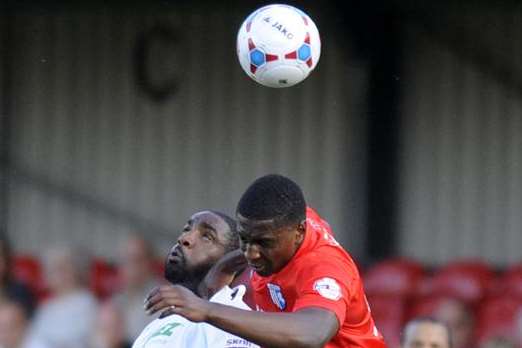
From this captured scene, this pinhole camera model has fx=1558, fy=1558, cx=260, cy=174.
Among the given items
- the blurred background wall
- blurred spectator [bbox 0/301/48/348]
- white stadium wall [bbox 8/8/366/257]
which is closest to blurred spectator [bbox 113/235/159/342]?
blurred spectator [bbox 0/301/48/348]

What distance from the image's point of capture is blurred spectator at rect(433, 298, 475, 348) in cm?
905

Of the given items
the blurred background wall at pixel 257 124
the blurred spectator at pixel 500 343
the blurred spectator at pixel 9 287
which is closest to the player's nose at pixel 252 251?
the blurred spectator at pixel 500 343

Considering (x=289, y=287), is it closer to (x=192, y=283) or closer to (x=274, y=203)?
(x=274, y=203)

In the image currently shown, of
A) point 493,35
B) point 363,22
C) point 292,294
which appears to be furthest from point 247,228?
point 493,35

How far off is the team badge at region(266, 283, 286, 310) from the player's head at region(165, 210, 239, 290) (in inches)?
36.5

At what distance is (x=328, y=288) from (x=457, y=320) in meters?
4.00

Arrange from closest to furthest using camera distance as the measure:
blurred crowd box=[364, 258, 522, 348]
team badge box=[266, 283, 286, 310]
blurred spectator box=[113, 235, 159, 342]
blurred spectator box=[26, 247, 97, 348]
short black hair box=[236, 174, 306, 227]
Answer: short black hair box=[236, 174, 306, 227]
team badge box=[266, 283, 286, 310]
blurred crowd box=[364, 258, 522, 348]
blurred spectator box=[113, 235, 159, 342]
blurred spectator box=[26, 247, 97, 348]

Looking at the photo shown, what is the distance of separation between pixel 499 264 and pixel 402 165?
1015 mm

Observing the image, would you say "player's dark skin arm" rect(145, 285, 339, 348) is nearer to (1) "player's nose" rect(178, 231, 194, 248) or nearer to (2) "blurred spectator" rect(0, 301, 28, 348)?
(1) "player's nose" rect(178, 231, 194, 248)

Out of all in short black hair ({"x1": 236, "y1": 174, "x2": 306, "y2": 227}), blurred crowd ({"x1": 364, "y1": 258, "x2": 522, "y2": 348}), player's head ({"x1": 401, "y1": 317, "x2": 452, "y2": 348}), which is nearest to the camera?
short black hair ({"x1": 236, "y1": 174, "x2": 306, "y2": 227})

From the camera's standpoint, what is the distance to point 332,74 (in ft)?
38.9

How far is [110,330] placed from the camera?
9.55 m

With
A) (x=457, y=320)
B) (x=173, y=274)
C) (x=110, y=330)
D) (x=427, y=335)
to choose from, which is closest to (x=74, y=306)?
(x=110, y=330)

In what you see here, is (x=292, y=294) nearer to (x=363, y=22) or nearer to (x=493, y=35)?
(x=363, y=22)
